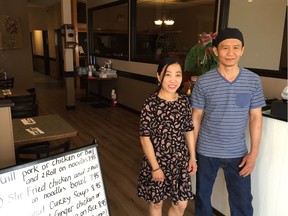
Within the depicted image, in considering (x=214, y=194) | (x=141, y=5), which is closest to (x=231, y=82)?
(x=214, y=194)

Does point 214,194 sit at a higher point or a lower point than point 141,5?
lower

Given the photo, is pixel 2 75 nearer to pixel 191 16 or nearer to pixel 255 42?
pixel 191 16

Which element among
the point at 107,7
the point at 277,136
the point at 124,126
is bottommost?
the point at 124,126

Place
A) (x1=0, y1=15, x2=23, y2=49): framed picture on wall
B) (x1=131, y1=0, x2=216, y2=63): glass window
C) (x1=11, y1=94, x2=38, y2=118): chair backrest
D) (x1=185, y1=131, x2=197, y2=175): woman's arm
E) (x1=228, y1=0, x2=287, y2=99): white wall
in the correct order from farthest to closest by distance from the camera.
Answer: (x1=0, y1=15, x2=23, y2=49): framed picture on wall → (x1=131, y1=0, x2=216, y2=63): glass window → (x1=11, y1=94, x2=38, y2=118): chair backrest → (x1=228, y1=0, x2=287, y2=99): white wall → (x1=185, y1=131, x2=197, y2=175): woman's arm

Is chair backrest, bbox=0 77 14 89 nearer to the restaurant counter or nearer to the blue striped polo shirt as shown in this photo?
the blue striped polo shirt

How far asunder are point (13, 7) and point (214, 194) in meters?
6.56

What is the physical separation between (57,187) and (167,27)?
14.1ft

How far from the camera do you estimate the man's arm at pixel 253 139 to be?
170cm

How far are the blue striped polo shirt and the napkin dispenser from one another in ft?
0.32

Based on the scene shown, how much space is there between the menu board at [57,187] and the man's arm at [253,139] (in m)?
0.95

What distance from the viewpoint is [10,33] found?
21.3 ft

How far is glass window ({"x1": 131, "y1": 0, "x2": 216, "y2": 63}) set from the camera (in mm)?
4300

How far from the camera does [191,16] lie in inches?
178

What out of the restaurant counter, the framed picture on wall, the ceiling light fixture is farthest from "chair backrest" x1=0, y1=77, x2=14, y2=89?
the restaurant counter
